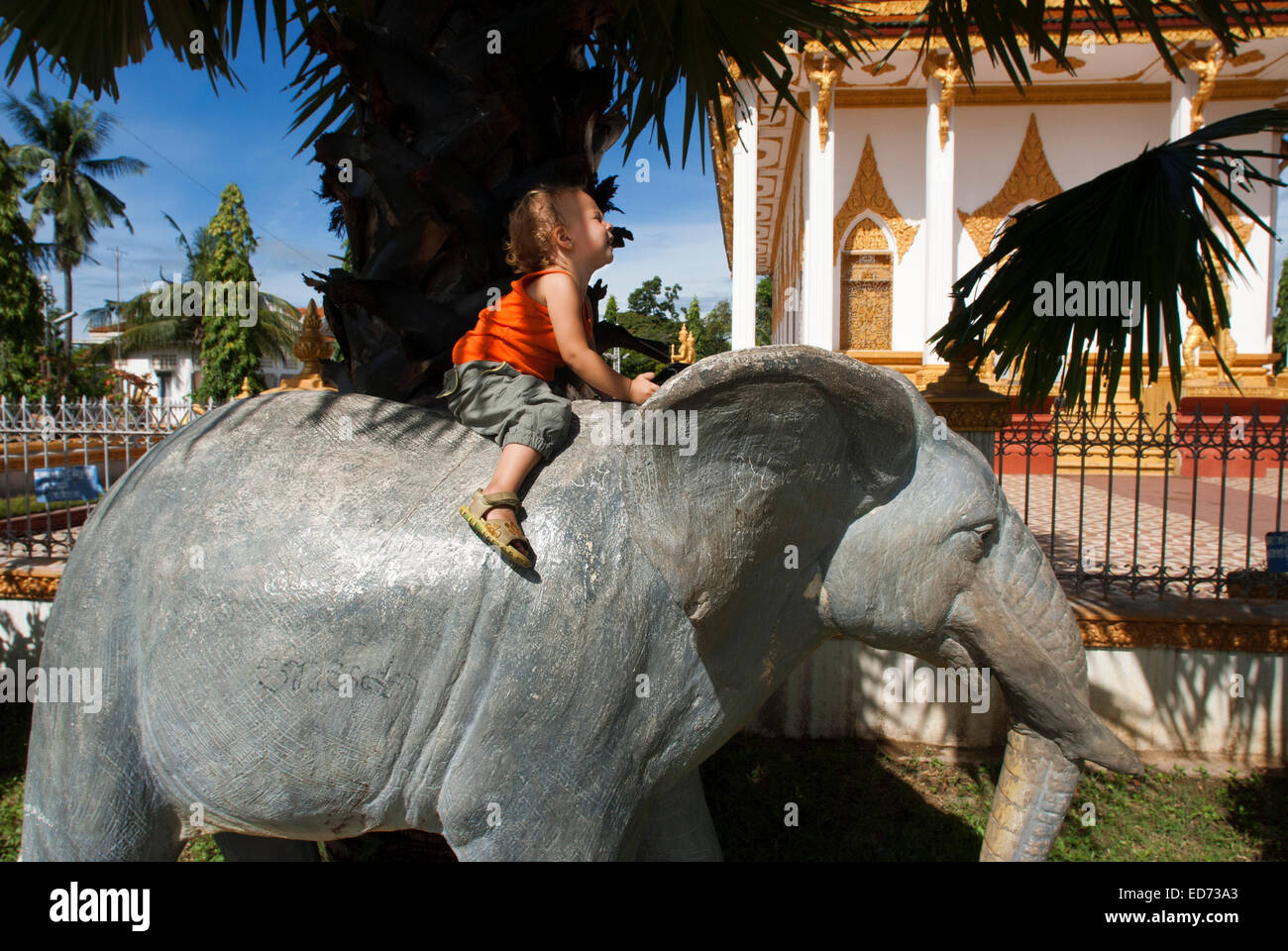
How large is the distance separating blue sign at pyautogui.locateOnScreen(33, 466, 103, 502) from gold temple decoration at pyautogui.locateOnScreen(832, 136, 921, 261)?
13851 mm

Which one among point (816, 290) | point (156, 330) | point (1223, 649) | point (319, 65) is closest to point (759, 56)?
point (319, 65)

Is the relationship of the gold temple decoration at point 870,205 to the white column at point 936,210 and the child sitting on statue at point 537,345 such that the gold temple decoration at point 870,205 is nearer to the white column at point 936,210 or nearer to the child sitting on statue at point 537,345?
the white column at point 936,210

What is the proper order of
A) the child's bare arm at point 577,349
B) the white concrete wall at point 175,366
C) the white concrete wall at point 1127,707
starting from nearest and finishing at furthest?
the child's bare arm at point 577,349 < the white concrete wall at point 1127,707 < the white concrete wall at point 175,366

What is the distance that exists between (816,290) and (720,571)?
1451cm

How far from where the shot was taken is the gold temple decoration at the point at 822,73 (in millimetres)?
13883

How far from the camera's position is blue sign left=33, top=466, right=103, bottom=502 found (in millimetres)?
4367

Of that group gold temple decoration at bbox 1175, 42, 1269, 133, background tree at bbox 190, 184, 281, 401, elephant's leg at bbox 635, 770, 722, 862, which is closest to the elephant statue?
elephant's leg at bbox 635, 770, 722, 862

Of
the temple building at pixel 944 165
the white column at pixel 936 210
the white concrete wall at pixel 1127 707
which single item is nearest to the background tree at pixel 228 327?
the temple building at pixel 944 165

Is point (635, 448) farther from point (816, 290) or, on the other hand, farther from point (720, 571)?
point (816, 290)

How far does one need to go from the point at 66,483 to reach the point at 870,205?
14.7m

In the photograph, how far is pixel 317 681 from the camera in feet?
4.52

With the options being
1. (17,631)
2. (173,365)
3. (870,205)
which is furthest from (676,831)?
(173,365)

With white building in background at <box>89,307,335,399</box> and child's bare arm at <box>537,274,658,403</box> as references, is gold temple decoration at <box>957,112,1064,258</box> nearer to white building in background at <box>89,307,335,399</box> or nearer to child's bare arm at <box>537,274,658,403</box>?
child's bare arm at <box>537,274,658,403</box>

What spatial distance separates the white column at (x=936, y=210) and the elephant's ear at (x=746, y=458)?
45.8 feet
